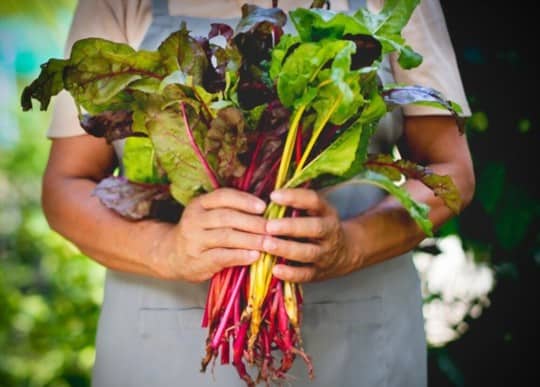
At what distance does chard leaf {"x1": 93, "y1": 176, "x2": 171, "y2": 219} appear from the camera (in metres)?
0.92

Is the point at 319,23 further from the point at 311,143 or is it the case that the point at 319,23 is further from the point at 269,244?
the point at 269,244

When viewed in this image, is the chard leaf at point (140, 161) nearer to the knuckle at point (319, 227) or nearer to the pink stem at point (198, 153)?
the pink stem at point (198, 153)

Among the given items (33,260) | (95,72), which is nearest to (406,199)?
(95,72)

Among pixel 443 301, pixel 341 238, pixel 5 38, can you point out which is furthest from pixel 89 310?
pixel 341 238

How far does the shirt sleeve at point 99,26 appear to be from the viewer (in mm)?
1018

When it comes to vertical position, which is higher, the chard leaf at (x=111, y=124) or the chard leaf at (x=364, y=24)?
the chard leaf at (x=364, y=24)

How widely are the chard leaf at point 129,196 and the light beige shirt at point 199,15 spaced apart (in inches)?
6.0

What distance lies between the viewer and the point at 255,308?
81cm

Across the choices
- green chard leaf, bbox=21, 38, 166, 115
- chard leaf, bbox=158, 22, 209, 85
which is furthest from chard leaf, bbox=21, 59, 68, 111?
chard leaf, bbox=158, 22, 209, 85

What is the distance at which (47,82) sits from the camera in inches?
30.8

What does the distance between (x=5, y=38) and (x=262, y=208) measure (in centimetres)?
200

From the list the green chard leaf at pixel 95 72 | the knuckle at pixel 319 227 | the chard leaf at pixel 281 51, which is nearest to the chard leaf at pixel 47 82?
the green chard leaf at pixel 95 72

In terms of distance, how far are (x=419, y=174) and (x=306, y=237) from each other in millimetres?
159

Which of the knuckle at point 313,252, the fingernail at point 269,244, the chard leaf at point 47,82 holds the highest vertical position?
the chard leaf at point 47,82
